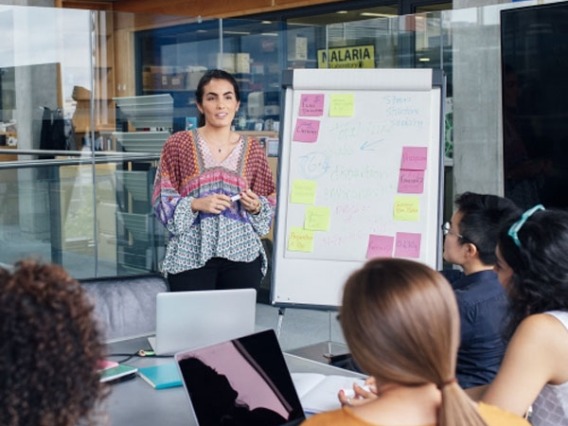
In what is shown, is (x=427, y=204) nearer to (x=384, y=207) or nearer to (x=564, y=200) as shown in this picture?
(x=384, y=207)

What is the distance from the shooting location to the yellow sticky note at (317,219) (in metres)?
3.42

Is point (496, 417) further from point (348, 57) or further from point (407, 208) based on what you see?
point (348, 57)

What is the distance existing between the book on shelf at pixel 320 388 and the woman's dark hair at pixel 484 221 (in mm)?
633

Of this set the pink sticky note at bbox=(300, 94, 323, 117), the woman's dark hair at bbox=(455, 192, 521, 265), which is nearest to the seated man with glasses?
the woman's dark hair at bbox=(455, 192, 521, 265)

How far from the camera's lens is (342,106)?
3465 mm

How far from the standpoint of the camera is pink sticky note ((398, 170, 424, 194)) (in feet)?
10.9

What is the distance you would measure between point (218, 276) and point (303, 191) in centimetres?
47

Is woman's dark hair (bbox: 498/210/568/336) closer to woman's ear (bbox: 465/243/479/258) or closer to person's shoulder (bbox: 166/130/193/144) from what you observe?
woman's ear (bbox: 465/243/479/258)

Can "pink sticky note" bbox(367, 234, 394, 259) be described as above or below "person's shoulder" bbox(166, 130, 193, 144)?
below

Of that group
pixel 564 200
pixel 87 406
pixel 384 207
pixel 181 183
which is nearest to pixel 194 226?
pixel 181 183

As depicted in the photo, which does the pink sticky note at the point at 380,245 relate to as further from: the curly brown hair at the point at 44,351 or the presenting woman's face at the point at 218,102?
the curly brown hair at the point at 44,351

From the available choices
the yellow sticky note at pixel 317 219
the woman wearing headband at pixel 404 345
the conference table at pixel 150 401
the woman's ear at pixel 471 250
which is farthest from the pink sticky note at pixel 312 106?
the woman wearing headband at pixel 404 345

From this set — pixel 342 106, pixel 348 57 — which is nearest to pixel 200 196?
pixel 342 106

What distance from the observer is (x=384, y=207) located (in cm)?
335
